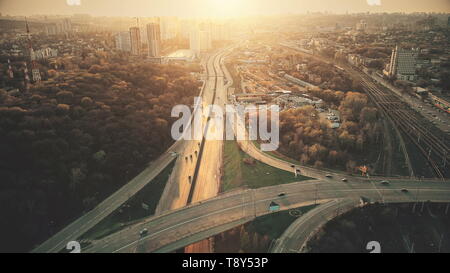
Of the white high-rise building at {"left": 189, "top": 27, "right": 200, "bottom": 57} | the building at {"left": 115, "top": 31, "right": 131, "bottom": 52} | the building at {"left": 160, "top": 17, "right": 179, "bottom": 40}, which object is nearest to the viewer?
the building at {"left": 115, "top": 31, "right": 131, "bottom": 52}

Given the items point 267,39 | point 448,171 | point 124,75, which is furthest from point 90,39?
point 448,171

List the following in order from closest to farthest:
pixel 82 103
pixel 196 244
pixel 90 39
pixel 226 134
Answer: pixel 196 244 < pixel 82 103 < pixel 226 134 < pixel 90 39

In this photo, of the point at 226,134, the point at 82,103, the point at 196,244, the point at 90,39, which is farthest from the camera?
the point at 90,39

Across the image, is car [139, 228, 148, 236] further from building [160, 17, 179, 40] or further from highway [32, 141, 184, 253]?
building [160, 17, 179, 40]

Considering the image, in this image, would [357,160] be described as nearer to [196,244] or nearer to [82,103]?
[196,244]

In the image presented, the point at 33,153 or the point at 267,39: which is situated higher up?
the point at 267,39

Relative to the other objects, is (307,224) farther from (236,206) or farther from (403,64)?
(403,64)

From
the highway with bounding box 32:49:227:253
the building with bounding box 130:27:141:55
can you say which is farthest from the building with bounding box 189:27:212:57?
the highway with bounding box 32:49:227:253
